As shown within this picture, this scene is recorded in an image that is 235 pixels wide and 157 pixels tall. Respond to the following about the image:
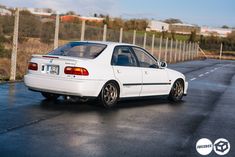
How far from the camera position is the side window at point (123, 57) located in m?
11.1

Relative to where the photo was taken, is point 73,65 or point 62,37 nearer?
point 73,65

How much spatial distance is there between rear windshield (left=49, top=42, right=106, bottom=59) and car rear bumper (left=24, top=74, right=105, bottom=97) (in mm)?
737

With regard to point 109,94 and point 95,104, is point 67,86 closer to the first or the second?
point 109,94

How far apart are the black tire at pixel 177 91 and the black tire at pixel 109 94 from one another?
2328 mm

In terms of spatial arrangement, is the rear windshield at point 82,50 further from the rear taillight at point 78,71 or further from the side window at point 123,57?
the rear taillight at point 78,71

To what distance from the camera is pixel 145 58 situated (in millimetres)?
12242

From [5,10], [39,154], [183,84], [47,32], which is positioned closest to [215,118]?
[183,84]

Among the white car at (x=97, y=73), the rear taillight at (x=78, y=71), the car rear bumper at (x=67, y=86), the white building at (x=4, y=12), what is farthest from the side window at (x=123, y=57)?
the white building at (x=4, y=12)

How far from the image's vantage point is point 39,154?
629cm

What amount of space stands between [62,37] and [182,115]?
11.5 meters

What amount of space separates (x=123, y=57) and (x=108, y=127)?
324 centimetres

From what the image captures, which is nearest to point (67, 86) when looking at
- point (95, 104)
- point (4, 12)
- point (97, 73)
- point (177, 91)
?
point (97, 73)

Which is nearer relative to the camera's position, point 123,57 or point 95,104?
point 95,104

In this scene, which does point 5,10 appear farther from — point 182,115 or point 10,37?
point 182,115
